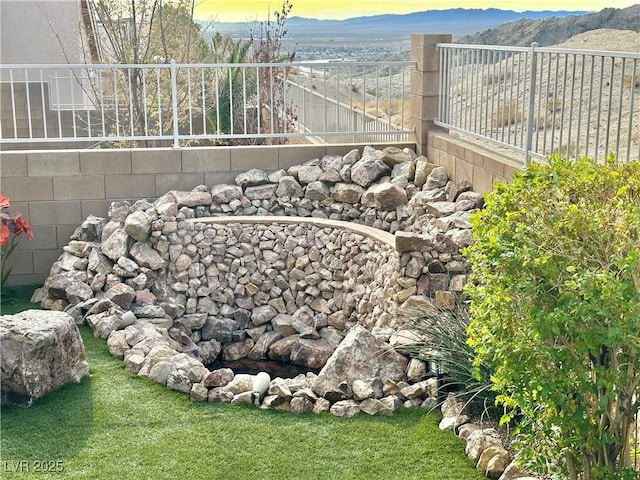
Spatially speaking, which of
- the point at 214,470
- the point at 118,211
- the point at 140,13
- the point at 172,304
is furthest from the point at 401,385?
the point at 140,13

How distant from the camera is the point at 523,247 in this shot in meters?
3.54

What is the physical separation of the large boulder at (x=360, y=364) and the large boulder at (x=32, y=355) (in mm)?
1801

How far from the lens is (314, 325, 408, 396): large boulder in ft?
18.7

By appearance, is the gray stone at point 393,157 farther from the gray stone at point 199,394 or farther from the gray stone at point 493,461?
the gray stone at point 493,461

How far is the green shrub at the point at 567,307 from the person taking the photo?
10.8 feet

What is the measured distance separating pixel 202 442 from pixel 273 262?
11.5 feet

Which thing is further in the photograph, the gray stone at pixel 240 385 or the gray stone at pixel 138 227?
the gray stone at pixel 138 227

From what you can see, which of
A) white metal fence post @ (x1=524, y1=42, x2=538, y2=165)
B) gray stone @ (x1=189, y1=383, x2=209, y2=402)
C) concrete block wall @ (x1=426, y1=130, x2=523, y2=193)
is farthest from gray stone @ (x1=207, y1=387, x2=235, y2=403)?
white metal fence post @ (x1=524, y1=42, x2=538, y2=165)

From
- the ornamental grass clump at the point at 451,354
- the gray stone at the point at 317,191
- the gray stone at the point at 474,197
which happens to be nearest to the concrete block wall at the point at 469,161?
the gray stone at the point at 474,197

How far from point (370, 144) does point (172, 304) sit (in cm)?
292

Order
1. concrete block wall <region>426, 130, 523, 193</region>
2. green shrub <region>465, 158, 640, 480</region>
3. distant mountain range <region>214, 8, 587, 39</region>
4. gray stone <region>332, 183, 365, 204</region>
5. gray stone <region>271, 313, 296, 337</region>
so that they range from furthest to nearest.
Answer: distant mountain range <region>214, 8, 587, 39</region> → gray stone <region>332, 183, 365, 204</region> → gray stone <region>271, 313, 296, 337</region> → concrete block wall <region>426, 130, 523, 193</region> → green shrub <region>465, 158, 640, 480</region>

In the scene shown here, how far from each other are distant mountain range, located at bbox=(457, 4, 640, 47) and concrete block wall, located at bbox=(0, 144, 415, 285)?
83.2 feet

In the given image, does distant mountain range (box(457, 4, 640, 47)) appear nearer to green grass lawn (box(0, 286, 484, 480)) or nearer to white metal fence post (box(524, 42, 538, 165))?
white metal fence post (box(524, 42, 538, 165))

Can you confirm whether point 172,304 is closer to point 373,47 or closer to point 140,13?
point 140,13
